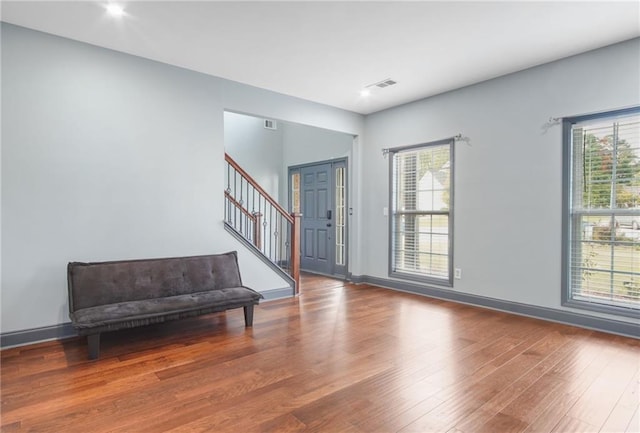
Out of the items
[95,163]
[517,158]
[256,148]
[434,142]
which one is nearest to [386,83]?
[434,142]

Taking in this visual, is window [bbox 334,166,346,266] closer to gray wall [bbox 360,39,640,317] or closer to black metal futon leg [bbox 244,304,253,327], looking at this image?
gray wall [bbox 360,39,640,317]

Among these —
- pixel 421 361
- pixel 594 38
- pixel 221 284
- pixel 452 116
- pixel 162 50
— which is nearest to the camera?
pixel 421 361

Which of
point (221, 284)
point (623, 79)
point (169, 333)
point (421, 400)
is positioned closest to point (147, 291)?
point (169, 333)

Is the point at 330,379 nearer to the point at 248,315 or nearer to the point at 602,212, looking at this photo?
the point at 248,315

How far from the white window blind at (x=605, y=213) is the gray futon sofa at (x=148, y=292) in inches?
133

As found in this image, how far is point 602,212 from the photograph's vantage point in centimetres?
353

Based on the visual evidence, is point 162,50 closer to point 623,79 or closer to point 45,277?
point 45,277

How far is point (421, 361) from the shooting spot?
2758 millimetres

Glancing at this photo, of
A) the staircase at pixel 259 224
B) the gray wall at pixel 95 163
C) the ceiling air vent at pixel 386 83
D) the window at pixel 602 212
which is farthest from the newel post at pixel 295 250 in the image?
the window at pixel 602 212

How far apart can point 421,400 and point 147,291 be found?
8.49 feet

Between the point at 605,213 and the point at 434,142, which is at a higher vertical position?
the point at 434,142

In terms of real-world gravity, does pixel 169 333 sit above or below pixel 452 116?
below

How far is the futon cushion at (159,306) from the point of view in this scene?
110 inches

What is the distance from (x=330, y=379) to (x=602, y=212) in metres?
3.15
